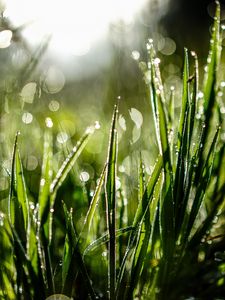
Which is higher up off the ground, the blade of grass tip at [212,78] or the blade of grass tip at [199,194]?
the blade of grass tip at [212,78]

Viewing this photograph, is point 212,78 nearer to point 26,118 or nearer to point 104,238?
point 104,238

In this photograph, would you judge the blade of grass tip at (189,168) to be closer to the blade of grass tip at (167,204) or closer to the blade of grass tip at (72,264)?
the blade of grass tip at (167,204)

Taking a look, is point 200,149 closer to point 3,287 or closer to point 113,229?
point 113,229

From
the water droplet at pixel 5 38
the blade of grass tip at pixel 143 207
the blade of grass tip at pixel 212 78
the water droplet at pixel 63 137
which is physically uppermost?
the water droplet at pixel 5 38

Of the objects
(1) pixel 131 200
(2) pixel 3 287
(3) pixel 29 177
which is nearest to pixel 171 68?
(3) pixel 29 177

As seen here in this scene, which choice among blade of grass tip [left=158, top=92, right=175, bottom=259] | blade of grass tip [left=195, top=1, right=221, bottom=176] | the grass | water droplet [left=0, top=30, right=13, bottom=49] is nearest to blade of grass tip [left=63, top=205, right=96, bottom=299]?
the grass

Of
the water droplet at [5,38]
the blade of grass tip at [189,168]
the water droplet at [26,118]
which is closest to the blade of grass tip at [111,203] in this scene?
the blade of grass tip at [189,168]

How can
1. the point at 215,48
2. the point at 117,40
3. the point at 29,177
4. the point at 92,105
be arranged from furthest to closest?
the point at 92,105
the point at 117,40
the point at 29,177
the point at 215,48

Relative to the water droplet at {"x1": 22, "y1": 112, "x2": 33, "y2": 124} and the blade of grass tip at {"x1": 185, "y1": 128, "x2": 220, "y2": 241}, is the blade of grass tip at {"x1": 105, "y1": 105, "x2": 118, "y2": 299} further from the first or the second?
the water droplet at {"x1": 22, "y1": 112, "x2": 33, "y2": 124}
